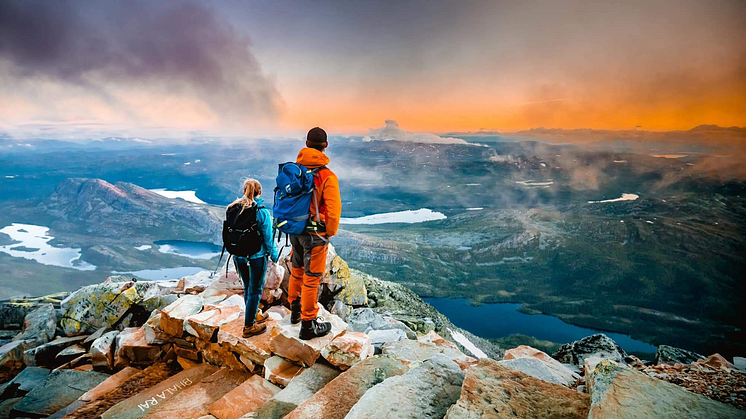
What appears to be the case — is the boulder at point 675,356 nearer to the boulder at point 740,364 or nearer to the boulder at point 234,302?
the boulder at point 740,364

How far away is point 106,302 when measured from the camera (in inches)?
444

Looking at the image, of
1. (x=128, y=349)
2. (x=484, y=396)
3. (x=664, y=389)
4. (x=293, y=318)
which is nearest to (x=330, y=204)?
(x=293, y=318)

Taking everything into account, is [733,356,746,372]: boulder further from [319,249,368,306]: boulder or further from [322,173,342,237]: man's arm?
[319,249,368,306]: boulder

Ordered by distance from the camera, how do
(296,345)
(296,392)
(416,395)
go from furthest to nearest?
(296,345) < (296,392) < (416,395)

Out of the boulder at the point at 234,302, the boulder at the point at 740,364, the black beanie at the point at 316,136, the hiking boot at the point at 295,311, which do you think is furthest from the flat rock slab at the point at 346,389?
the boulder at the point at 740,364

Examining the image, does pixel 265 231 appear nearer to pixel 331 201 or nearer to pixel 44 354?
pixel 331 201

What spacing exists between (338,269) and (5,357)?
11431 millimetres

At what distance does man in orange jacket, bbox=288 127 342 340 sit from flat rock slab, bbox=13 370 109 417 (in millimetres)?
6377

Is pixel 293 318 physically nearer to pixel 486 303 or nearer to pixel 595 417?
pixel 595 417

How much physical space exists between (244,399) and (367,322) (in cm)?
785

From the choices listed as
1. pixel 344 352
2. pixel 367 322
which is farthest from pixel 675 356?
pixel 344 352

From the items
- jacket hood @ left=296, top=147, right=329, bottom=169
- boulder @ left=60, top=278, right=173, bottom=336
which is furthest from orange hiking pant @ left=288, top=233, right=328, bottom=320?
boulder @ left=60, top=278, right=173, bottom=336

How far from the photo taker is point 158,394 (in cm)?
707

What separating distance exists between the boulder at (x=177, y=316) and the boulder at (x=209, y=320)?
273 mm
